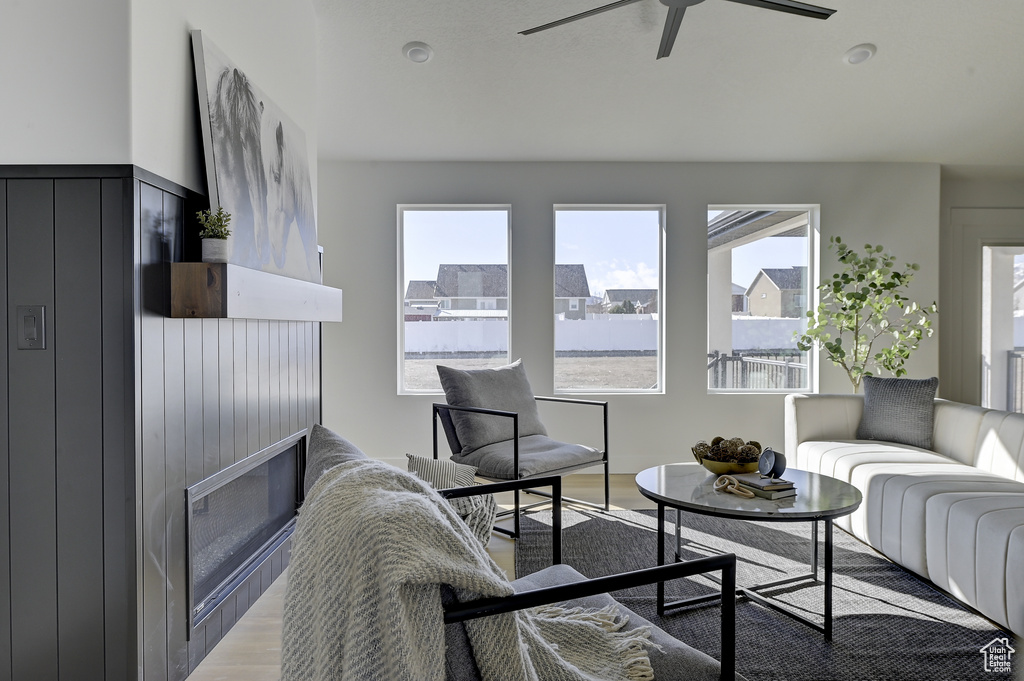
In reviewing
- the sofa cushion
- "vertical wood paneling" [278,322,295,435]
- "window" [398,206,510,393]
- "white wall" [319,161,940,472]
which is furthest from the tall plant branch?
"vertical wood paneling" [278,322,295,435]

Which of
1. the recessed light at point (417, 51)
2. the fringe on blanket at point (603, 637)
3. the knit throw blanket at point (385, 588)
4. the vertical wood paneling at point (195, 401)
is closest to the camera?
the knit throw blanket at point (385, 588)

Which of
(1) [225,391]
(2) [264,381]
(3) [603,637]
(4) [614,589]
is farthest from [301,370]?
(4) [614,589]

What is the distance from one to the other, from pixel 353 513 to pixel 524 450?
2510 mm

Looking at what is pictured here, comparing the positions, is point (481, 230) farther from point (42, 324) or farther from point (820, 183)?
point (42, 324)

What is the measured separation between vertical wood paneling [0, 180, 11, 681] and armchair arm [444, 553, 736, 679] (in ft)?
4.13

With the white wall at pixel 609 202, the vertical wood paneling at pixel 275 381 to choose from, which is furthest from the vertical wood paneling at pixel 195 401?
the white wall at pixel 609 202

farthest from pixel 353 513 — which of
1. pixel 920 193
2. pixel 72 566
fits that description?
pixel 920 193

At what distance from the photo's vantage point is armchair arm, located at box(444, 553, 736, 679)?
40.4 inches

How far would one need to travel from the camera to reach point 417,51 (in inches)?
137

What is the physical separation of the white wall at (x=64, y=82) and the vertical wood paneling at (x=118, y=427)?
0.41 feet

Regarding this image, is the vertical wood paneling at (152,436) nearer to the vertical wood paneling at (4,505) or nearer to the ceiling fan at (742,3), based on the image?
the vertical wood paneling at (4,505)

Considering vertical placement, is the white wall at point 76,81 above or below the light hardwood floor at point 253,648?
Answer: above

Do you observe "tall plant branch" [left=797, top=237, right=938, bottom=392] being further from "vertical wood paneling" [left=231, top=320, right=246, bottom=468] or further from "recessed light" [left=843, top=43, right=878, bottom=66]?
"vertical wood paneling" [left=231, top=320, right=246, bottom=468]

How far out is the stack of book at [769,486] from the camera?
2.31 m
